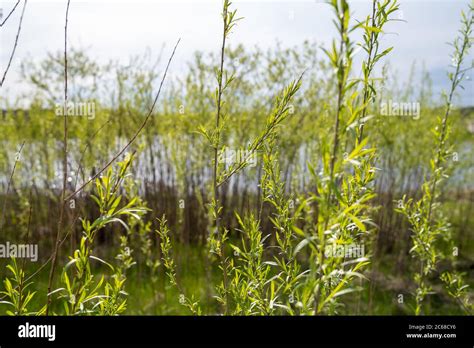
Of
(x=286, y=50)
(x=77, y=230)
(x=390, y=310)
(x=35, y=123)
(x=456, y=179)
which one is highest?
(x=286, y=50)

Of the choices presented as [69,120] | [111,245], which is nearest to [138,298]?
[111,245]

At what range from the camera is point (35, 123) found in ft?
23.3

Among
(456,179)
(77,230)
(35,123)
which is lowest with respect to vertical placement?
(77,230)

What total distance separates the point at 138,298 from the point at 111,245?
1752mm

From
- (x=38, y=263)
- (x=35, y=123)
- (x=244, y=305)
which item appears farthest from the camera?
(x=35, y=123)

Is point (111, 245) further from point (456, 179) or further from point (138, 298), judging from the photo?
point (456, 179)

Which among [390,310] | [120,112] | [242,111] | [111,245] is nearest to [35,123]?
[120,112]
